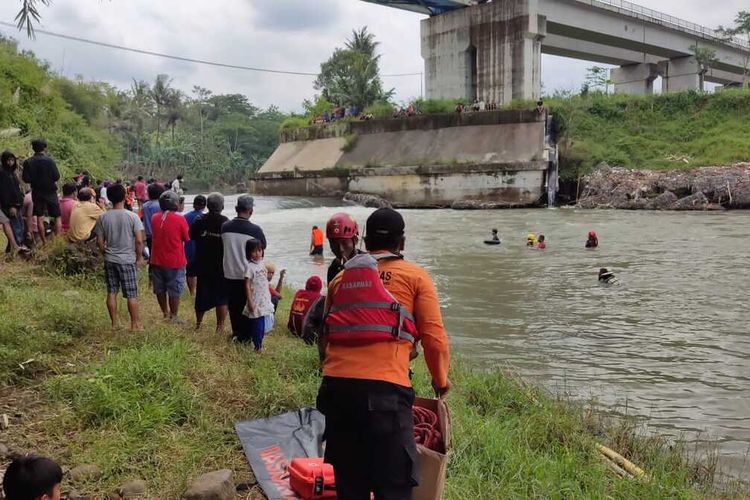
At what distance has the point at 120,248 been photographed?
20.0ft

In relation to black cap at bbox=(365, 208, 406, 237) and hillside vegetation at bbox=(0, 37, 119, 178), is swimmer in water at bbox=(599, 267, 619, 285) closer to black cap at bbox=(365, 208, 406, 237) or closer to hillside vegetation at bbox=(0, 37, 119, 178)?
black cap at bbox=(365, 208, 406, 237)

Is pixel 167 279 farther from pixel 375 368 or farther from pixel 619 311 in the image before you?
pixel 619 311

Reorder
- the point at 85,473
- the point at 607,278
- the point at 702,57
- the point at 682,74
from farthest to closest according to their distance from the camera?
the point at 682,74 < the point at 702,57 < the point at 607,278 < the point at 85,473

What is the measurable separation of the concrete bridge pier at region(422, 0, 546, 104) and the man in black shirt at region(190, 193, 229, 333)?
32.2 m

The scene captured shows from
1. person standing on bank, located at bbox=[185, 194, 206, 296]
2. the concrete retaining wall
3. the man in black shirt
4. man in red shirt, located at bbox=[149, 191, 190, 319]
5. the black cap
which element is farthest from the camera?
the concrete retaining wall

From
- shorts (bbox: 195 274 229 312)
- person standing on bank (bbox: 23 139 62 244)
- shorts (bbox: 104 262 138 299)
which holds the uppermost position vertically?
person standing on bank (bbox: 23 139 62 244)

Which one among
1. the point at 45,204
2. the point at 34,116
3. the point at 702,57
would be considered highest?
the point at 702,57

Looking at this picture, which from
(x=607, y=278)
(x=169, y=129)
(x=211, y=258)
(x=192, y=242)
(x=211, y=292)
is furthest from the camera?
(x=169, y=129)

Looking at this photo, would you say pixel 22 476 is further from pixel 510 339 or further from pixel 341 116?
pixel 341 116

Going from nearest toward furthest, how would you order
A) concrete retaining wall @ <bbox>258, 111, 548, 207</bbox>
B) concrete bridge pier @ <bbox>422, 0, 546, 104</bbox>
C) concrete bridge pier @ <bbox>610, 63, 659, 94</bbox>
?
concrete retaining wall @ <bbox>258, 111, 548, 207</bbox>
concrete bridge pier @ <bbox>422, 0, 546, 104</bbox>
concrete bridge pier @ <bbox>610, 63, 659, 94</bbox>

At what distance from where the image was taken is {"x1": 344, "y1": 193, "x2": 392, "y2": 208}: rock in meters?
32.1

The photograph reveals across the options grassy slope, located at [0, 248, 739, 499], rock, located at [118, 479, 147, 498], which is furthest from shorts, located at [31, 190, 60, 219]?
rock, located at [118, 479, 147, 498]

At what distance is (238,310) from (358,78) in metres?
44.1

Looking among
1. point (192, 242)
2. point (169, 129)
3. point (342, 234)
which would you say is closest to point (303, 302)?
point (192, 242)
